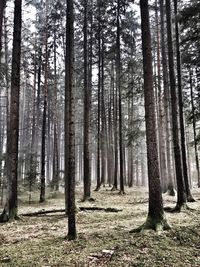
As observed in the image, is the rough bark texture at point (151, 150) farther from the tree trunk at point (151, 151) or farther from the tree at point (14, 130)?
the tree at point (14, 130)

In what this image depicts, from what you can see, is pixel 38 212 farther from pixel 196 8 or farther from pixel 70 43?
pixel 196 8

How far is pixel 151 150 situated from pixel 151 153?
0.09m

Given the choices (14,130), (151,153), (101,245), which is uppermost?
(14,130)

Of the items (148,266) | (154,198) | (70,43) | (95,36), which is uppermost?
(95,36)

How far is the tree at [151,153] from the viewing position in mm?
7516

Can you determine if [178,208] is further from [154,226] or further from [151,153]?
[151,153]

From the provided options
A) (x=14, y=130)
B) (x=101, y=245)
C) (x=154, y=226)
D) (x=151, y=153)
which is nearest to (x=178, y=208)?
(x=154, y=226)

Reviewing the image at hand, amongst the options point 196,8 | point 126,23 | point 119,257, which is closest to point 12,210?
point 119,257

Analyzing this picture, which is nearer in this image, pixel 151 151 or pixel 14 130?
pixel 151 151

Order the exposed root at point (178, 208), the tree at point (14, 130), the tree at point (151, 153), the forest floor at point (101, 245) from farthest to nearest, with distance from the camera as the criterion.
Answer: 1. the exposed root at point (178, 208)
2. the tree at point (14, 130)
3. the tree at point (151, 153)
4. the forest floor at point (101, 245)

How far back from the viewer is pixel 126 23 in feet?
59.4

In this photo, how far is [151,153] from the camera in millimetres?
7852

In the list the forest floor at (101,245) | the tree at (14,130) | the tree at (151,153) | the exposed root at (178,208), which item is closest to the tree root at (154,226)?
the tree at (151,153)

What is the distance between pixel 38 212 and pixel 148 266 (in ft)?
22.6
